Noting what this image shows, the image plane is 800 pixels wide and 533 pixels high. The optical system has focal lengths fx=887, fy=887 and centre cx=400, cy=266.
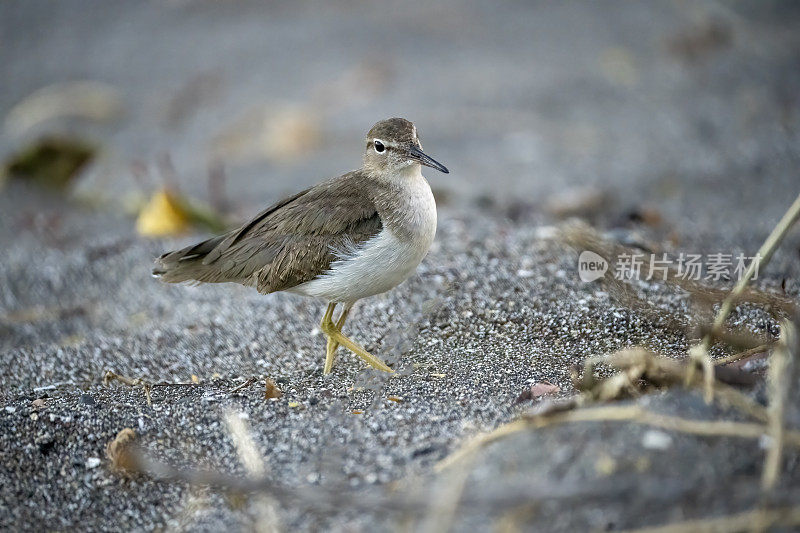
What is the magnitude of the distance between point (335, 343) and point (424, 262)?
99 centimetres

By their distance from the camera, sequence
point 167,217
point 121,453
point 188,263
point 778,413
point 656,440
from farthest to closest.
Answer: point 167,217, point 188,263, point 121,453, point 656,440, point 778,413

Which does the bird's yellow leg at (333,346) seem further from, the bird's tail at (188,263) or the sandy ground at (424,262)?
the bird's tail at (188,263)

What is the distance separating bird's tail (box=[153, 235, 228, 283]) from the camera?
466 cm

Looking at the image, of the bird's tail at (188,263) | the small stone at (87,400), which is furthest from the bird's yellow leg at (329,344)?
the small stone at (87,400)

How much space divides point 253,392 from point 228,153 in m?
4.84

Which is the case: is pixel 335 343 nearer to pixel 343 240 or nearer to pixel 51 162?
pixel 343 240

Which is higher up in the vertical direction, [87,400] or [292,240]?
[292,240]

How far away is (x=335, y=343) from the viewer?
14.7ft

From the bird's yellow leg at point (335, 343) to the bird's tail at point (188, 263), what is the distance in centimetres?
68

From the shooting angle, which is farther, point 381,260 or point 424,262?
point 424,262

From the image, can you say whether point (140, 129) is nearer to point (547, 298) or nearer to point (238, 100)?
point (238, 100)

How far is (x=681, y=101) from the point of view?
8.09 meters

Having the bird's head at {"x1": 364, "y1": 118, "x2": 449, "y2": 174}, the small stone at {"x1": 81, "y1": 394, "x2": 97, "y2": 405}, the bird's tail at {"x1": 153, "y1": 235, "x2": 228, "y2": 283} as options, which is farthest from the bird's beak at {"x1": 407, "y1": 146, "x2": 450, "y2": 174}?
the small stone at {"x1": 81, "y1": 394, "x2": 97, "y2": 405}

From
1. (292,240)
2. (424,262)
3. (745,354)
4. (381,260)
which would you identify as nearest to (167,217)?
(424,262)
